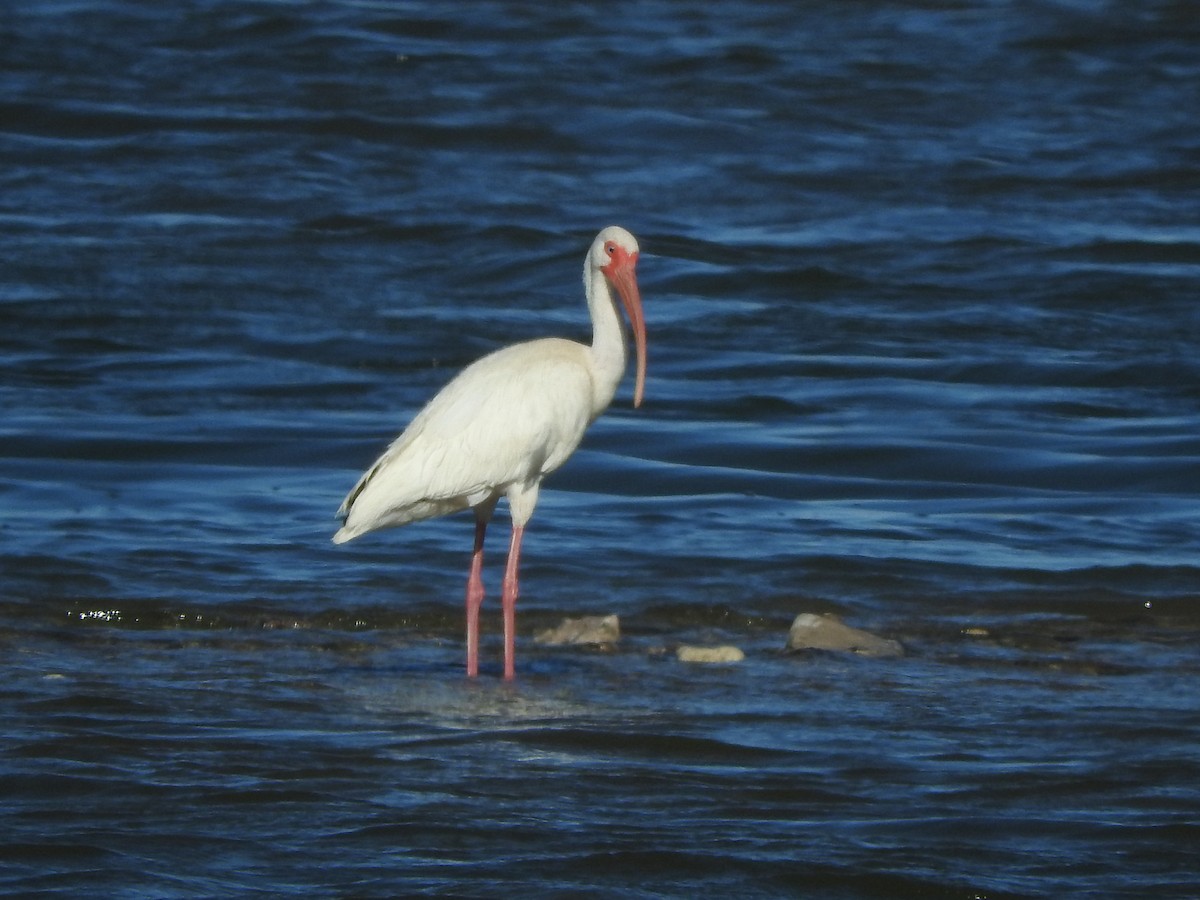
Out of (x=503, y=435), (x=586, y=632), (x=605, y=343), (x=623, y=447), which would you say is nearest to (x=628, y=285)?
(x=605, y=343)

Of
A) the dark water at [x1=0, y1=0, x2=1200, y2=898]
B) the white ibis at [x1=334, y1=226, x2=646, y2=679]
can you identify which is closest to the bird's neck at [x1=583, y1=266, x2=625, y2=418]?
Answer: the white ibis at [x1=334, y1=226, x2=646, y2=679]

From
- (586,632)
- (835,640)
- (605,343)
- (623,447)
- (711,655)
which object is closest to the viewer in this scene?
(711,655)

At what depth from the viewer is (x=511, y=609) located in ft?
28.3

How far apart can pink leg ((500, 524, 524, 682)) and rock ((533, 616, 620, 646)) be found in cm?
15

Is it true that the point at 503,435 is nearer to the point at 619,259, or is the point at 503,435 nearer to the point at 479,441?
→ the point at 479,441

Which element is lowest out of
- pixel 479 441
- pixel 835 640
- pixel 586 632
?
pixel 586 632

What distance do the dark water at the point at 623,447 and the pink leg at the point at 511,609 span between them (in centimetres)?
9

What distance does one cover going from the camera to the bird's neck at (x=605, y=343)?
9055 millimetres

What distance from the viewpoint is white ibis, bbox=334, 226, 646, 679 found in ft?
28.0

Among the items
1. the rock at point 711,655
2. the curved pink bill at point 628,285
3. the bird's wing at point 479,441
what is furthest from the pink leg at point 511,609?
the curved pink bill at point 628,285

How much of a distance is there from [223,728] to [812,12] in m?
23.6

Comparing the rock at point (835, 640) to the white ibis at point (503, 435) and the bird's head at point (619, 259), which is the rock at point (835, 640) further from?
the bird's head at point (619, 259)

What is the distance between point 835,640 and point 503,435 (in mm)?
1432

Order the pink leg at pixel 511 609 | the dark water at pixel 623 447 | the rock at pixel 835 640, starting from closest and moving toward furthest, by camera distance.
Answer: the dark water at pixel 623 447 → the pink leg at pixel 511 609 → the rock at pixel 835 640
